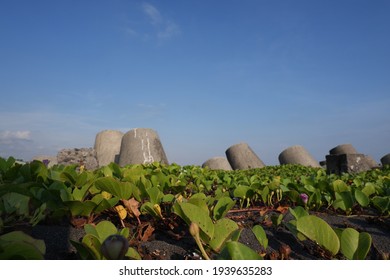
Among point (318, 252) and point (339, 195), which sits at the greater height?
point (339, 195)

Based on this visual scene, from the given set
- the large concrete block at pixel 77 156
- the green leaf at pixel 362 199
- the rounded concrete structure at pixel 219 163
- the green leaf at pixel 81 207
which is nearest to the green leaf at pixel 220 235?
the green leaf at pixel 81 207

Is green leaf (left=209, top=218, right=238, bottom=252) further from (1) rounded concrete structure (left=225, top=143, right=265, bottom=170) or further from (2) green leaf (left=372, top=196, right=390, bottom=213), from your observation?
(1) rounded concrete structure (left=225, top=143, right=265, bottom=170)

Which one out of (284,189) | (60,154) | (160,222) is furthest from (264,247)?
(60,154)

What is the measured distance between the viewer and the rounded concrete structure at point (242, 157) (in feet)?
60.2

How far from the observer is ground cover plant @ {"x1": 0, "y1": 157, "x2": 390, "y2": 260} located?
1.55 meters

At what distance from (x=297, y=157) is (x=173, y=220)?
18.9 meters

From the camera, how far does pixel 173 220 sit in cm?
230

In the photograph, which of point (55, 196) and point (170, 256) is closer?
point (170, 256)

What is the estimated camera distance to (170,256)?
187cm

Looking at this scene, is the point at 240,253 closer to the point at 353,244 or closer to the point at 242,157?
the point at 353,244

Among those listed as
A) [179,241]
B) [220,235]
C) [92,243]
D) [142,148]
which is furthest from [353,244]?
[142,148]

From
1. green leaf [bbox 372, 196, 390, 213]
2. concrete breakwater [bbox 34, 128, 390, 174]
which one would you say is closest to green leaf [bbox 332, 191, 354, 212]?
green leaf [bbox 372, 196, 390, 213]
